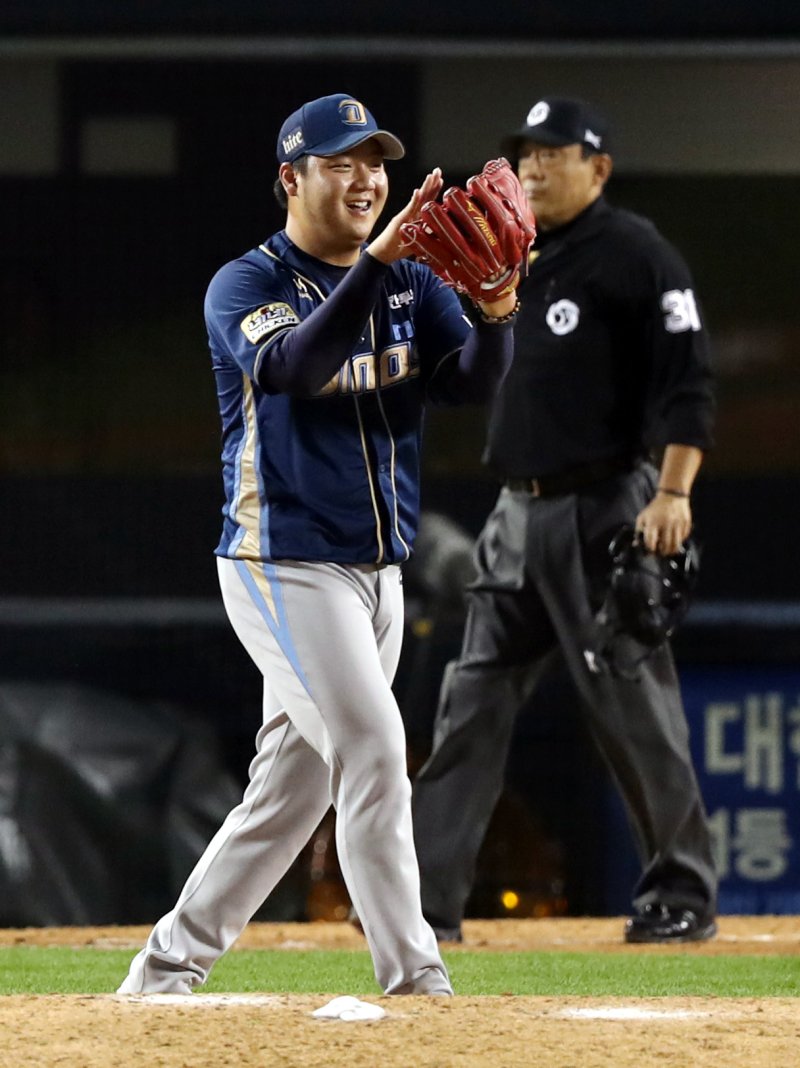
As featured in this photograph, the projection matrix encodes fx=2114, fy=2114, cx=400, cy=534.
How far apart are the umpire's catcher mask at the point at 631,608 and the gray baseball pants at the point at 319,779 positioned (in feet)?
4.49

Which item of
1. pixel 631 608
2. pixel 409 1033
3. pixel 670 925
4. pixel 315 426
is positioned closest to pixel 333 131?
pixel 315 426

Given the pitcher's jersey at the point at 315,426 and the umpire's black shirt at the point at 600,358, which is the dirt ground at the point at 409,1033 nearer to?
the pitcher's jersey at the point at 315,426

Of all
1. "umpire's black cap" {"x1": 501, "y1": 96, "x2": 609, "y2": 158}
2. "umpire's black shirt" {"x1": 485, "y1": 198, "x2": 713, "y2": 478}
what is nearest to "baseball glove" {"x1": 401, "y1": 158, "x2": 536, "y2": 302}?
"umpire's black shirt" {"x1": 485, "y1": 198, "x2": 713, "y2": 478}

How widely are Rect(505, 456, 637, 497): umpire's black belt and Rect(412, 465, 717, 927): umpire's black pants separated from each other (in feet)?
0.06

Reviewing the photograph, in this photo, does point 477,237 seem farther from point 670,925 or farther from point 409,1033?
point 670,925

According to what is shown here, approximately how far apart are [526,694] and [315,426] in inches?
Result: 66.7

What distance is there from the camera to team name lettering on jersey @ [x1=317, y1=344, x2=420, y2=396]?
3.20m

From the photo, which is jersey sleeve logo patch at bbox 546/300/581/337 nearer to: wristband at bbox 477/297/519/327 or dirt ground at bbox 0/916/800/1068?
wristband at bbox 477/297/519/327

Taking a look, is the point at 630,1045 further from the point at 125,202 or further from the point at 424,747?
the point at 125,202

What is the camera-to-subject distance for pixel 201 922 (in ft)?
10.8

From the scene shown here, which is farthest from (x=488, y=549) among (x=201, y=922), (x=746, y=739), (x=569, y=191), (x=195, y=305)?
(x=195, y=305)

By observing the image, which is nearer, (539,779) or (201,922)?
(201,922)

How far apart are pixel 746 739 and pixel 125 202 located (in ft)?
9.47

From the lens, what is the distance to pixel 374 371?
128 inches
